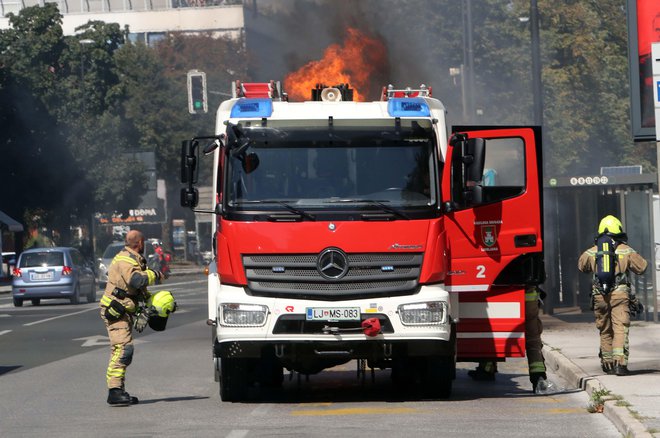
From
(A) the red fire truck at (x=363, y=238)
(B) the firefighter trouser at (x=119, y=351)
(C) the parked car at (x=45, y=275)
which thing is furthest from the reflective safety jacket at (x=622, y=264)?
(C) the parked car at (x=45, y=275)

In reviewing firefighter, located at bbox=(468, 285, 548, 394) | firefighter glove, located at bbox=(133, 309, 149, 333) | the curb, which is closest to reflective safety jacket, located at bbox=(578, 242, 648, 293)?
the curb

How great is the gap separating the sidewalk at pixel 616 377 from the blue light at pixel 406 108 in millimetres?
3188

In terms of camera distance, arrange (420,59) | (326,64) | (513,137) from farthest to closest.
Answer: (420,59) < (326,64) < (513,137)

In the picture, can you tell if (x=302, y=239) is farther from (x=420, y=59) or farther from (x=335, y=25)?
(x=420, y=59)

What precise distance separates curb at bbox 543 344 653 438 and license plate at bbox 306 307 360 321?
2.43 metres

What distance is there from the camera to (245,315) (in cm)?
1412

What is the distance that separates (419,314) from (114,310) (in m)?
3.04

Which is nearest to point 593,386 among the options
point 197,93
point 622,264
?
point 622,264

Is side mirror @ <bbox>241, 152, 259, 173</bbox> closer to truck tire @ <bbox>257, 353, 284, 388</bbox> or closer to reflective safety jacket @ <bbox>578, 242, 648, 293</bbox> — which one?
truck tire @ <bbox>257, 353, 284, 388</bbox>

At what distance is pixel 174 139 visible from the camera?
89.1 meters

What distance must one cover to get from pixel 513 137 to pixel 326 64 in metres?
6.21

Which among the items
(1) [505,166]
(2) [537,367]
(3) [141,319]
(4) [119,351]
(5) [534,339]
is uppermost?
(1) [505,166]

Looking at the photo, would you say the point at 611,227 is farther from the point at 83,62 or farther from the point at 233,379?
the point at 83,62

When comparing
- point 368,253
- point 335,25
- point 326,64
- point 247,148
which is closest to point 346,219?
point 368,253
